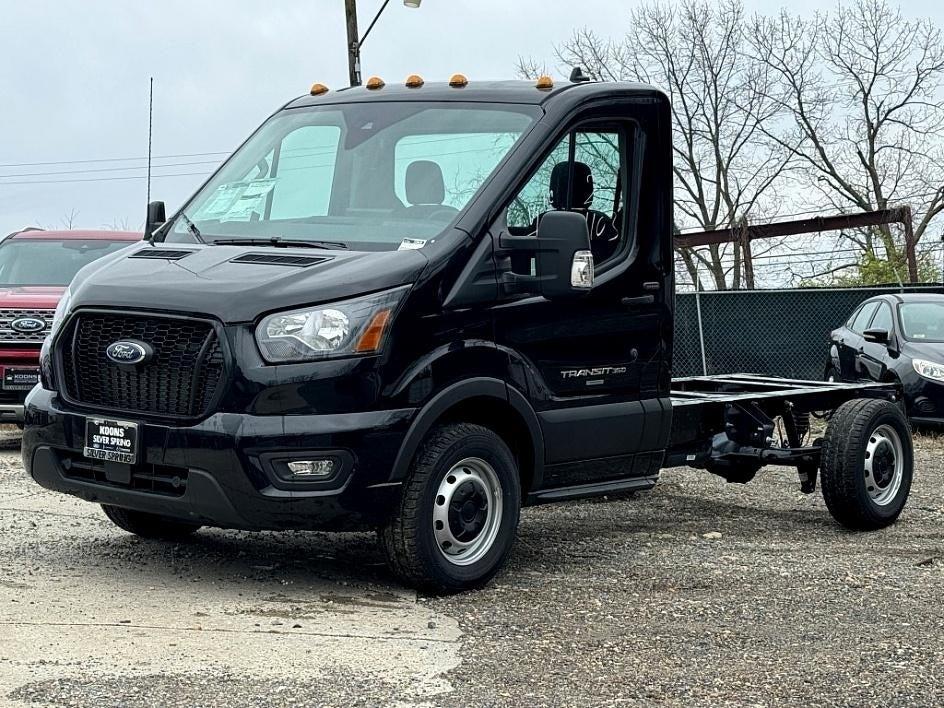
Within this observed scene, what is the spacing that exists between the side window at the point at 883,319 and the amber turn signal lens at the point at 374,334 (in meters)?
10.2

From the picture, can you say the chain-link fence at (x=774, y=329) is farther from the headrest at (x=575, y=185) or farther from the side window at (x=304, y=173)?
the side window at (x=304, y=173)

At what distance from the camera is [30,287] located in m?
13.0

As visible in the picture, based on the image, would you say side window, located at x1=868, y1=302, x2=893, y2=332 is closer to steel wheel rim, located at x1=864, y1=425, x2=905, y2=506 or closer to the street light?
steel wheel rim, located at x1=864, y1=425, x2=905, y2=506

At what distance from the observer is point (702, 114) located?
47781 mm

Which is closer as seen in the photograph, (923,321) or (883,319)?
(923,321)

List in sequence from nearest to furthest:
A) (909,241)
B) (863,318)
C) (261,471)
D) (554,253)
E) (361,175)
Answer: (261,471), (554,253), (361,175), (863,318), (909,241)

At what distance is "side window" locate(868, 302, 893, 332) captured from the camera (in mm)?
15281

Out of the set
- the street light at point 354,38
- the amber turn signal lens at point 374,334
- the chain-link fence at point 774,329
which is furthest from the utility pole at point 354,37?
the amber turn signal lens at point 374,334

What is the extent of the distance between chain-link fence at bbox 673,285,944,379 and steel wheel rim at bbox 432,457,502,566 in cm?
1365

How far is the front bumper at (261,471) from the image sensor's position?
589 cm

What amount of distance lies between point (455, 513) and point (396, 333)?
2.95 ft

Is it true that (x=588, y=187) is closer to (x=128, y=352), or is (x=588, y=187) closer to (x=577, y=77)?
(x=577, y=77)

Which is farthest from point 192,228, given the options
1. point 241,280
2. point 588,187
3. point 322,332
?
point 588,187

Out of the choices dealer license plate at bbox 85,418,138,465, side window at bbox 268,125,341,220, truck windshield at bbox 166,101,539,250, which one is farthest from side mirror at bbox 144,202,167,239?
dealer license plate at bbox 85,418,138,465
